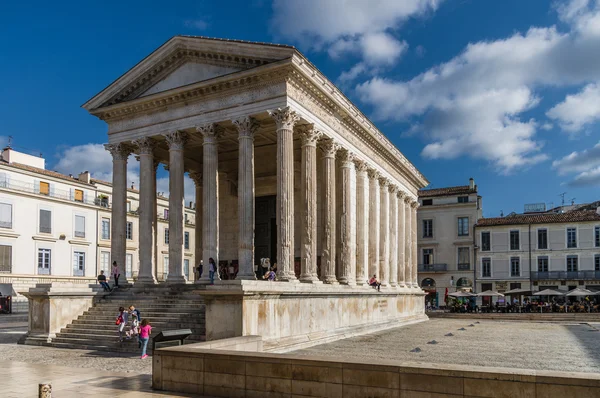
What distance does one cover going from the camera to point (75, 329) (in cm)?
2039

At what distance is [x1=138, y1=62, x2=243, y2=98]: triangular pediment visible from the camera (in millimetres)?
22953

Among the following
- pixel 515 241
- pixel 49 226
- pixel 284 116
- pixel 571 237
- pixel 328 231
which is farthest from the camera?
pixel 515 241

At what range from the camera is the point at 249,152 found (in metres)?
21.8

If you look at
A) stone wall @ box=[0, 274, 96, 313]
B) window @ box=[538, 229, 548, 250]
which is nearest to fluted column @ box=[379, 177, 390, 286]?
stone wall @ box=[0, 274, 96, 313]

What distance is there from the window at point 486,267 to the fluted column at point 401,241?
22.9m

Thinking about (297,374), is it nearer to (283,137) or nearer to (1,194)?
(283,137)

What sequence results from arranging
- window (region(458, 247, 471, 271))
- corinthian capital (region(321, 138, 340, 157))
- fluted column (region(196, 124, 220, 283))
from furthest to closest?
window (region(458, 247, 471, 271)) < corinthian capital (region(321, 138, 340, 157)) < fluted column (region(196, 124, 220, 283))

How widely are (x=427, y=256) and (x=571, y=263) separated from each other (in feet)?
44.1

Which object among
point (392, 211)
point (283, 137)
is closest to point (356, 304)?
point (283, 137)

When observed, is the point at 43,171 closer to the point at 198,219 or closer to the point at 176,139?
the point at 198,219

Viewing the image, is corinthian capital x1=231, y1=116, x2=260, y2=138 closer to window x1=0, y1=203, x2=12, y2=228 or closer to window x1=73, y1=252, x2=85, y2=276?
window x1=0, y1=203, x2=12, y2=228

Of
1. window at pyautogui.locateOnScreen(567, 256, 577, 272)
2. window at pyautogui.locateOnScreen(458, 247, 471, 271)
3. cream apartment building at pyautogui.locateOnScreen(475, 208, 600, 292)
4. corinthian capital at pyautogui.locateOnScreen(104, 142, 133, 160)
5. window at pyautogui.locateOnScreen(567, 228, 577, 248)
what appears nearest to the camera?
corinthian capital at pyautogui.locateOnScreen(104, 142, 133, 160)

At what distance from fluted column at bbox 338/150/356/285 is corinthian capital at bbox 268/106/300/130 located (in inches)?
233

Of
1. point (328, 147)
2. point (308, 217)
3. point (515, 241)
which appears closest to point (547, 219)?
point (515, 241)
